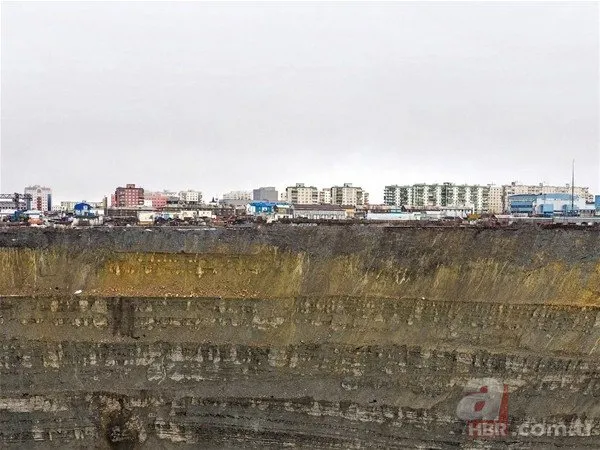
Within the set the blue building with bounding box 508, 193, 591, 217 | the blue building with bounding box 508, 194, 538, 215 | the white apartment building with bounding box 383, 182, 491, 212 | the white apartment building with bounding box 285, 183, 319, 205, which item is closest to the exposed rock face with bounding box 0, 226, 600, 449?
the blue building with bounding box 508, 193, 591, 217

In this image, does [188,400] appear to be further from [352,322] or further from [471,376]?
[471,376]

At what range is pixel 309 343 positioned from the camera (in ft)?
115

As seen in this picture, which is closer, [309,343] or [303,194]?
[309,343]

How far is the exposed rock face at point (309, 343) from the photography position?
31.1 m

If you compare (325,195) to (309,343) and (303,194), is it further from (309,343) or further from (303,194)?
(309,343)

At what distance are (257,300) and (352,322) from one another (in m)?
6.11

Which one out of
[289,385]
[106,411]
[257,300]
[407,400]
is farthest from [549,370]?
[106,411]

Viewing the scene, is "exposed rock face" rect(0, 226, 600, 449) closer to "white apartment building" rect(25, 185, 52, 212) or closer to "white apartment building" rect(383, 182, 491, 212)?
"white apartment building" rect(383, 182, 491, 212)

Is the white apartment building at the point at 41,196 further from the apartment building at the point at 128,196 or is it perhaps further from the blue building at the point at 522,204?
the blue building at the point at 522,204

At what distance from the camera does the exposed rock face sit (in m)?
31.1

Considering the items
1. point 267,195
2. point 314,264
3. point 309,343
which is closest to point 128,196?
point 267,195

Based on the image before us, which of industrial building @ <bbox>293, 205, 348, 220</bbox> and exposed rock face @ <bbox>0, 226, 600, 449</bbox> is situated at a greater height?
industrial building @ <bbox>293, 205, 348, 220</bbox>

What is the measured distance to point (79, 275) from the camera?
142ft

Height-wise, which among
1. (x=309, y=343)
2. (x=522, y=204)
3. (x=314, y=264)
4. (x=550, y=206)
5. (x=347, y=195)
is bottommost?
(x=309, y=343)
